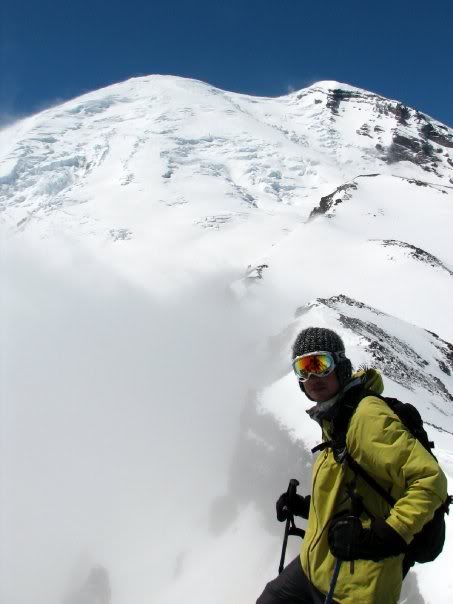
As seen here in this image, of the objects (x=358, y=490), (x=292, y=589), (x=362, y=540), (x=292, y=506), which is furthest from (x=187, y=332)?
(x=362, y=540)

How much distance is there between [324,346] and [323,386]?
1.05 ft

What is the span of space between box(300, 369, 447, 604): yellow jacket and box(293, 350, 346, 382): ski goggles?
0.90 ft

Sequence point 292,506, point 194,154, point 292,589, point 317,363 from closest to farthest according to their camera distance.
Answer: point 317,363 < point 292,589 < point 292,506 < point 194,154

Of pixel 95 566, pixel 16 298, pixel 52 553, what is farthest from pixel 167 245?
pixel 16 298

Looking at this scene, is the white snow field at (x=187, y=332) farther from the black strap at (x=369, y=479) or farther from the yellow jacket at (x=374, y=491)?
the black strap at (x=369, y=479)

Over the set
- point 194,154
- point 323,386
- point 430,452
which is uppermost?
point 194,154

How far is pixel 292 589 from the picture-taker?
4375mm

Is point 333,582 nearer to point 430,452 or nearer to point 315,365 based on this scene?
point 430,452

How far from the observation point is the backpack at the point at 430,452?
355 centimetres

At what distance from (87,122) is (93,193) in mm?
44755

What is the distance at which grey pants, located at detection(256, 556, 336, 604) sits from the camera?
4312mm

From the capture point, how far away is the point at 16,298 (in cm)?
14988

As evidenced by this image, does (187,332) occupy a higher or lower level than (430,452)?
higher

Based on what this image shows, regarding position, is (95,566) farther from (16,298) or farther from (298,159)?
(16,298)
